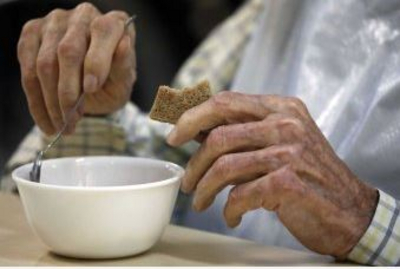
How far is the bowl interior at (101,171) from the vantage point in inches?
34.6

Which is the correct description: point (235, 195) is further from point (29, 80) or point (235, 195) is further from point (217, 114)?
point (29, 80)

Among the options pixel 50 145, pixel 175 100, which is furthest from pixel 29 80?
pixel 175 100

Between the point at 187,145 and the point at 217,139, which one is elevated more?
the point at 217,139

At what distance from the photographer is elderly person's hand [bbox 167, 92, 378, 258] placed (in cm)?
77

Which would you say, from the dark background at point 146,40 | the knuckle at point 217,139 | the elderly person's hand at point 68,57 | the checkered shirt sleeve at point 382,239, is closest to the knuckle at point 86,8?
the elderly person's hand at point 68,57

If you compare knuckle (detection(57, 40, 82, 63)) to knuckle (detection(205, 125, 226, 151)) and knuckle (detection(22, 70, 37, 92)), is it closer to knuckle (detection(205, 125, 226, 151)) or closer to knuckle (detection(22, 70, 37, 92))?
knuckle (detection(22, 70, 37, 92))

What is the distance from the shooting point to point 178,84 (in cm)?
188

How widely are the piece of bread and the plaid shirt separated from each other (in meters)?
0.22

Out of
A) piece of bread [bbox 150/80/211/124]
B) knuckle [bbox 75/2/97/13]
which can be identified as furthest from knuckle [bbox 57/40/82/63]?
piece of bread [bbox 150/80/211/124]

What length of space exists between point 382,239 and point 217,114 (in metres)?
0.22

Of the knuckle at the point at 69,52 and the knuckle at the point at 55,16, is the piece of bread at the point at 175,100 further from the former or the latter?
the knuckle at the point at 55,16

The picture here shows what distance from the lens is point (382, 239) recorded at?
2.69ft

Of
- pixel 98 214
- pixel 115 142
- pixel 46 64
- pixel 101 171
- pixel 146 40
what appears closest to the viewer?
pixel 98 214

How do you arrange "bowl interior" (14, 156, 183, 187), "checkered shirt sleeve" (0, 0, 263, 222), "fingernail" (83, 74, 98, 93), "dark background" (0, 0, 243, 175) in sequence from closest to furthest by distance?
"bowl interior" (14, 156, 183, 187), "fingernail" (83, 74, 98, 93), "checkered shirt sleeve" (0, 0, 263, 222), "dark background" (0, 0, 243, 175)
